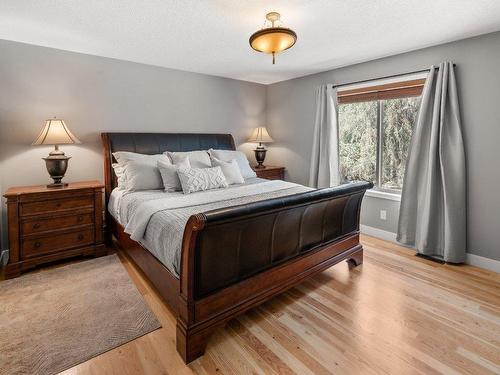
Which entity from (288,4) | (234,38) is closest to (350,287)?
(288,4)

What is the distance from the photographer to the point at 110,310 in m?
2.10

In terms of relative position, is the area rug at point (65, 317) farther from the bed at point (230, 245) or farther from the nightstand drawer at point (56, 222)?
the nightstand drawer at point (56, 222)

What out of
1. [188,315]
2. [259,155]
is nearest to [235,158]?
[259,155]

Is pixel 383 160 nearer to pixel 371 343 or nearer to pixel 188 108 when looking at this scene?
pixel 371 343

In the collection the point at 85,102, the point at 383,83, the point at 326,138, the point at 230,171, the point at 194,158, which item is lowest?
the point at 230,171

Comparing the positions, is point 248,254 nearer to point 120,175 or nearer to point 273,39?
point 273,39

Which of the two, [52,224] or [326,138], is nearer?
[52,224]

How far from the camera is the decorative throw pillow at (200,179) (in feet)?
9.48

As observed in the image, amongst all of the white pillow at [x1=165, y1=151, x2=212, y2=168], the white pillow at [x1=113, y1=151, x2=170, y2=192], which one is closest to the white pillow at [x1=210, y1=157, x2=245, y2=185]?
the white pillow at [x1=165, y1=151, x2=212, y2=168]

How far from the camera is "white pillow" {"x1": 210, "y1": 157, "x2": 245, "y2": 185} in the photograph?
3381 mm

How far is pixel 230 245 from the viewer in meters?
1.74

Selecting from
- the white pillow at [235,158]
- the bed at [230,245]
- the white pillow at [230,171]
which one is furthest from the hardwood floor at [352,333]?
the white pillow at [235,158]

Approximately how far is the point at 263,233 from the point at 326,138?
2.59 m

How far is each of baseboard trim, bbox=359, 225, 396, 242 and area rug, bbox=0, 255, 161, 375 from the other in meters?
2.92
